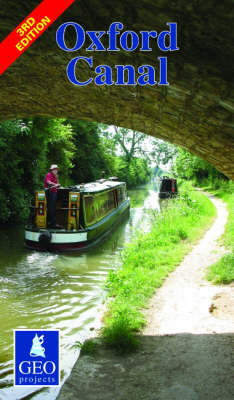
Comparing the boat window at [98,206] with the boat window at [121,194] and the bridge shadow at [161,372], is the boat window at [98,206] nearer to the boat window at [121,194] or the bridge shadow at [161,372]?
the boat window at [121,194]

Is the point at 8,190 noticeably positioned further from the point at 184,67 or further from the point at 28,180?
the point at 184,67

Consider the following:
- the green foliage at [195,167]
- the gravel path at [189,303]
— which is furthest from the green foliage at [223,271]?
the green foliage at [195,167]

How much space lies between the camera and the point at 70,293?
737 centimetres

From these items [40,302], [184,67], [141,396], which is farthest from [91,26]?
[40,302]

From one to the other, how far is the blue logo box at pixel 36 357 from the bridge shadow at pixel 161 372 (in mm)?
256

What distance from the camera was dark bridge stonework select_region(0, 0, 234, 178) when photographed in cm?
238

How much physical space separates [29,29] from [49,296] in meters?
5.67

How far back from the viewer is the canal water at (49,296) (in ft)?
15.6

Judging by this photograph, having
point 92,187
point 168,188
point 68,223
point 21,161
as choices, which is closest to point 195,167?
point 168,188

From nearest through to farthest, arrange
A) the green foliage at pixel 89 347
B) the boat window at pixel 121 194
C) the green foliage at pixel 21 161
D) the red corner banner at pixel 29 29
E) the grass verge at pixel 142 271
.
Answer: the red corner banner at pixel 29 29, the green foliage at pixel 89 347, the grass verge at pixel 142 271, the green foliage at pixel 21 161, the boat window at pixel 121 194

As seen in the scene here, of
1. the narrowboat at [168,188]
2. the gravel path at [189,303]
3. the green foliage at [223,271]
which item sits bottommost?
the gravel path at [189,303]

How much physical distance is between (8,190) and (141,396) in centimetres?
1282

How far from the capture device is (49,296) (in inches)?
284

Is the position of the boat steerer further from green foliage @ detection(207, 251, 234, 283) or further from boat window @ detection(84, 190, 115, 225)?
boat window @ detection(84, 190, 115, 225)
